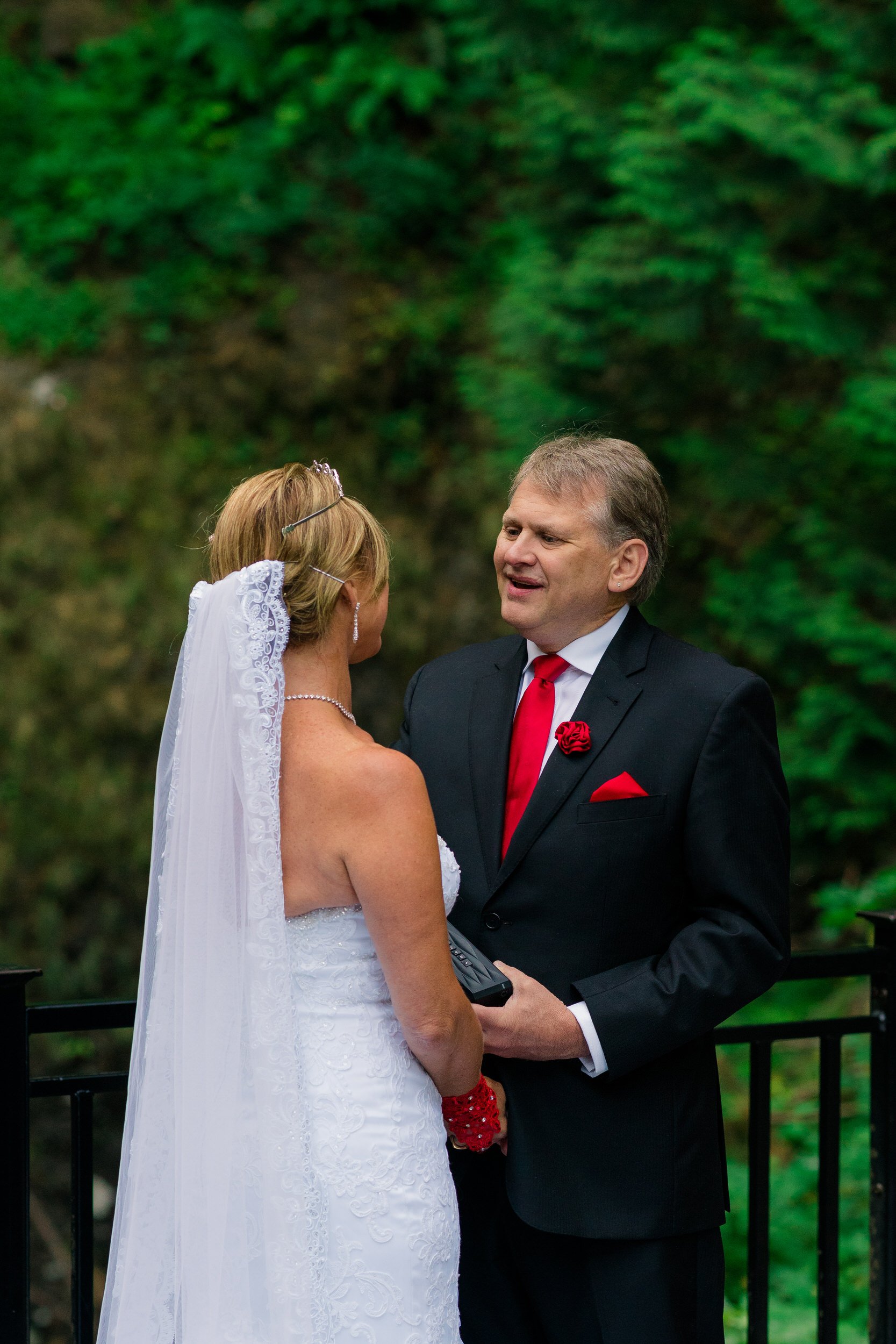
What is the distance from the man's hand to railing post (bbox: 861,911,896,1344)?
3.14ft

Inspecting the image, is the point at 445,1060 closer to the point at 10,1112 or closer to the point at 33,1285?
the point at 10,1112

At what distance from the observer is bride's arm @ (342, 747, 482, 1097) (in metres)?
1.83

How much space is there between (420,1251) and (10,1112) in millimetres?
766

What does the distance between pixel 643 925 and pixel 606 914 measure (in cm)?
8

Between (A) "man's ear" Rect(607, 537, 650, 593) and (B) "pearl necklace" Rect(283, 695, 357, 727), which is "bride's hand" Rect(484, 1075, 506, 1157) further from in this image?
(A) "man's ear" Rect(607, 537, 650, 593)

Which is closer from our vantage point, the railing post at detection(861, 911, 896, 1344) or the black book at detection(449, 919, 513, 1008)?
the black book at detection(449, 919, 513, 1008)

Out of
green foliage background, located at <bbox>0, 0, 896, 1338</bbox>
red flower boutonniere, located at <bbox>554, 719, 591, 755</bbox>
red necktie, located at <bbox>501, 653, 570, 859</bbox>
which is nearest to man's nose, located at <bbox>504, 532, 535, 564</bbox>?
red necktie, located at <bbox>501, 653, 570, 859</bbox>

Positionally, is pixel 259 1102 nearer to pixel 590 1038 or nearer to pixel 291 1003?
pixel 291 1003

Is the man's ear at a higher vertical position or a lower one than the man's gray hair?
lower

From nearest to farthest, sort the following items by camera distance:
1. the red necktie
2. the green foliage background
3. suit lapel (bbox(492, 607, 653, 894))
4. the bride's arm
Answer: the bride's arm → suit lapel (bbox(492, 607, 653, 894)) → the red necktie → the green foliage background

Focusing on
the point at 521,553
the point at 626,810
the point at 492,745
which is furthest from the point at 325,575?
the point at 626,810

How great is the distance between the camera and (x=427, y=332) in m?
8.61

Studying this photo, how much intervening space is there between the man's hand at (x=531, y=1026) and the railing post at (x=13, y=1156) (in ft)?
2.61

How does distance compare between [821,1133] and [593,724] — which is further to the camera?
[821,1133]
